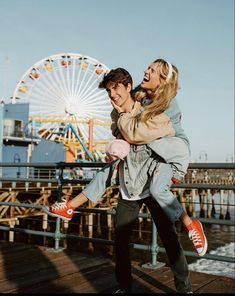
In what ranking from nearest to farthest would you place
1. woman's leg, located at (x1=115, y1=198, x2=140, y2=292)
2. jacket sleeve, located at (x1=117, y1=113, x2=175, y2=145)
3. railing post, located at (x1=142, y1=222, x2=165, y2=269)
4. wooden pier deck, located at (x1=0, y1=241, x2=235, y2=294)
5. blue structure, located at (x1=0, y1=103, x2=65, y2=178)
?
jacket sleeve, located at (x1=117, y1=113, x2=175, y2=145) < woman's leg, located at (x1=115, y1=198, x2=140, y2=292) < wooden pier deck, located at (x1=0, y1=241, x2=235, y2=294) < railing post, located at (x1=142, y1=222, x2=165, y2=269) < blue structure, located at (x1=0, y1=103, x2=65, y2=178)

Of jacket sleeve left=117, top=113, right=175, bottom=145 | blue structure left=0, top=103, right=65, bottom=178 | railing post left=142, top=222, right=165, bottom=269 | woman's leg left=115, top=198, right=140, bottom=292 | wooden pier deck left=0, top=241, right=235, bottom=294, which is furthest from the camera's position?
blue structure left=0, top=103, right=65, bottom=178

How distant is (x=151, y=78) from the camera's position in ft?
7.86

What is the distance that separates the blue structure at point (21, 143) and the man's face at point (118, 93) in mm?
23265

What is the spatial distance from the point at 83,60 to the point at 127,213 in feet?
116

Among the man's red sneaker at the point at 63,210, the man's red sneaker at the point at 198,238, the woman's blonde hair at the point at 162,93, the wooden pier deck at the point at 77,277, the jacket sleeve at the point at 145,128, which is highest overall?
the woman's blonde hair at the point at 162,93

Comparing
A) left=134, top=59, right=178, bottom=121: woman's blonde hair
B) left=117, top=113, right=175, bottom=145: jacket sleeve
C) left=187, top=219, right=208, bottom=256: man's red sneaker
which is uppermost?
left=134, top=59, right=178, bottom=121: woman's blonde hair

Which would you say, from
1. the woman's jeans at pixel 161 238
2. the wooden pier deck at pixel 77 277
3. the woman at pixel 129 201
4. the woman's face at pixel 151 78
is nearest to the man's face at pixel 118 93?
the woman at pixel 129 201

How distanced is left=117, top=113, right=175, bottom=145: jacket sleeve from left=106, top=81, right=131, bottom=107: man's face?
16 centimetres

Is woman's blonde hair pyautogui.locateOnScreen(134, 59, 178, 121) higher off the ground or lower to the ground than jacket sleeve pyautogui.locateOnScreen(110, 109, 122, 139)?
higher

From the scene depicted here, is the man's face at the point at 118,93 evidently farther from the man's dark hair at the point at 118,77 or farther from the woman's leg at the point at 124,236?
the woman's leg at the point at 124,236

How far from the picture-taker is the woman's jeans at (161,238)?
2.40 meters

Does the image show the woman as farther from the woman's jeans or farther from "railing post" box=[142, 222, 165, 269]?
"railing post" box=[142, 222, 165, 269]

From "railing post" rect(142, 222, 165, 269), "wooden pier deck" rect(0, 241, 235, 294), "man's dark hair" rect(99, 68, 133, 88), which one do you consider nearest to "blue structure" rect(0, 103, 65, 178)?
"wooden pier deck" rect(0, 241, 235, 294)

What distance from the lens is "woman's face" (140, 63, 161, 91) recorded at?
7.82 ft
